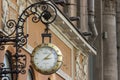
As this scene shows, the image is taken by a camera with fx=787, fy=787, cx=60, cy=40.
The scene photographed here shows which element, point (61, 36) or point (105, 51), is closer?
point (61, 36)

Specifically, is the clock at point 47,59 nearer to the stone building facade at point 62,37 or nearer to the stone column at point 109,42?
the stone building facade at point 62,37

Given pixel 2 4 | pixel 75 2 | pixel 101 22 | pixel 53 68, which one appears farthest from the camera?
pixel 101 22

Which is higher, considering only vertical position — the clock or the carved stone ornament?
the carved stone ornament

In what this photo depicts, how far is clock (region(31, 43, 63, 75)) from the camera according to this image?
15164mm

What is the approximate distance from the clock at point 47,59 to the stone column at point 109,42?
25.1m

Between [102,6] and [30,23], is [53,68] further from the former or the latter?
[102,6]

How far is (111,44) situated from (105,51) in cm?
48

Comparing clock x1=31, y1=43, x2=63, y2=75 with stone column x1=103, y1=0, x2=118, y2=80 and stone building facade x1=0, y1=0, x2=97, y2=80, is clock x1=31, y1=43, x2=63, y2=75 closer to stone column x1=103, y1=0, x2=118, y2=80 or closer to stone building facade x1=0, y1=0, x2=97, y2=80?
stone building facade x1=0, y1=0, x2=97, y2=80

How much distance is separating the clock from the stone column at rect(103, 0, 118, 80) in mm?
25130

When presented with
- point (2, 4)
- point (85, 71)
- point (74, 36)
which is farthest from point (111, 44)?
point (2, 4)

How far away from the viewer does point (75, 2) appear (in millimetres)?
32312

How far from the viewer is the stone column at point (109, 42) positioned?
40531 mm

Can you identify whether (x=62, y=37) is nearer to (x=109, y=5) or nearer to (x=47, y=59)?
(x=109, y=5)

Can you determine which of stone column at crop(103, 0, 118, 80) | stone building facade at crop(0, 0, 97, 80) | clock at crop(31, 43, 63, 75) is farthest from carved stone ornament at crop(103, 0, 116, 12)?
clock at crop(31, 43, 63, 75)
